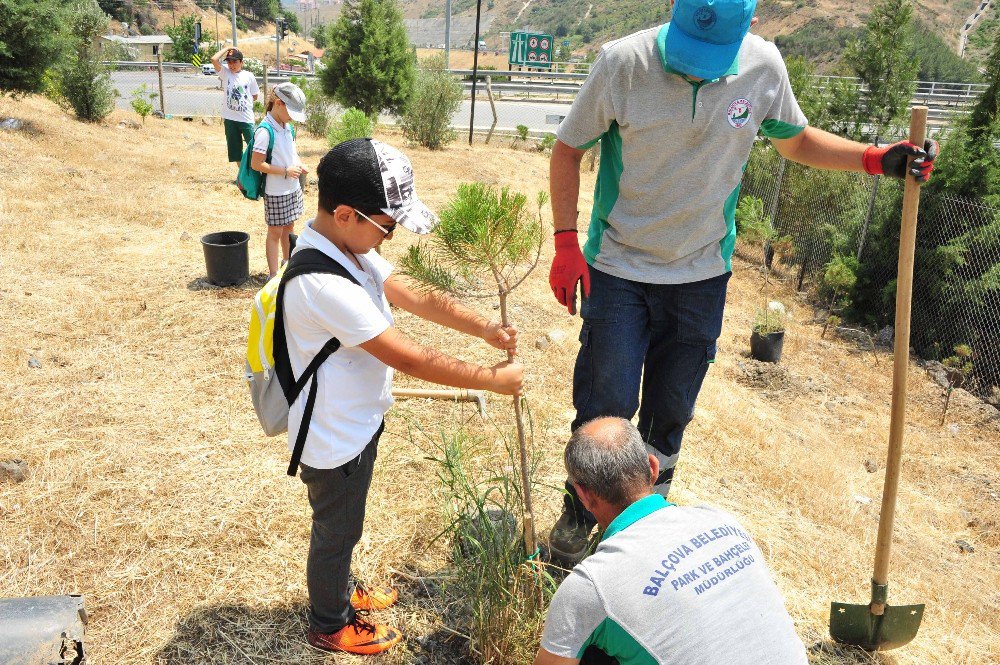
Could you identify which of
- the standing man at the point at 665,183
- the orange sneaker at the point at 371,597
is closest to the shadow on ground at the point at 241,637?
the orange sneaker at the point at 371,597

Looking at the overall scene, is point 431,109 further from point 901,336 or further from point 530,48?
point 530,48

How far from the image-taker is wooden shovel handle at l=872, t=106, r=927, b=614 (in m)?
2.19

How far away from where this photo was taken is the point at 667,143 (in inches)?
87.0

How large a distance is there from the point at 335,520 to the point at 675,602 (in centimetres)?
99

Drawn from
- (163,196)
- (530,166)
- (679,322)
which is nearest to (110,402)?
(679,322)

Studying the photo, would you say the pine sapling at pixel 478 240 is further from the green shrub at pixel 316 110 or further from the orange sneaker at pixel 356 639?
the green shrub at pixel 316 110

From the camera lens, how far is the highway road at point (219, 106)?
777 inches

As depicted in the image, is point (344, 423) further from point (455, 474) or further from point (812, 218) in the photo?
point (812, 218)

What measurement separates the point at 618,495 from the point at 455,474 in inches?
34.0

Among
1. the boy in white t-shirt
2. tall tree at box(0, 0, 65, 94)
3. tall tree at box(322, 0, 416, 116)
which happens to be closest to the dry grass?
the boy in white t-shirt

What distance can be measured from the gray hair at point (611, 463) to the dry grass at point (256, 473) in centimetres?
107

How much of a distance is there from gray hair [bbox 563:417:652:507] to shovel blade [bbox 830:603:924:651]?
138 cm

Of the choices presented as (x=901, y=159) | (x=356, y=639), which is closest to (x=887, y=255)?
(x=901, y=159)

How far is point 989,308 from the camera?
6328mm
